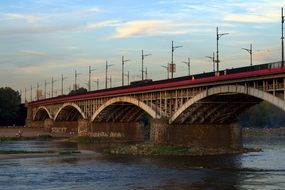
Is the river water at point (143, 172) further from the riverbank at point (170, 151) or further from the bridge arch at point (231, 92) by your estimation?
the bridge arch at point (231, 92)

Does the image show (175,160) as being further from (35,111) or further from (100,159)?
(35,111)

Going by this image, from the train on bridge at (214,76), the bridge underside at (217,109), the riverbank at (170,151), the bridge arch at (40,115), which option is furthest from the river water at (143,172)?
the bridge arch at (40,115)

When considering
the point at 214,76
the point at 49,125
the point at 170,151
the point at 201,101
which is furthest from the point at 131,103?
the point at 49,125

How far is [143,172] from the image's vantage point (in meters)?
54.7

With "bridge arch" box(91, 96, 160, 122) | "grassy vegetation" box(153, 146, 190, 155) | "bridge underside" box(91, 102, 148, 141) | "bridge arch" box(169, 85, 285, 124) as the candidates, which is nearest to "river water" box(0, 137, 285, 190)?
"grassy vegetation" box(153, 146, 190, 155)

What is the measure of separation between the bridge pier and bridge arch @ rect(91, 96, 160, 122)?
366 cm

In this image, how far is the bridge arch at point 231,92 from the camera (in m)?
54.8

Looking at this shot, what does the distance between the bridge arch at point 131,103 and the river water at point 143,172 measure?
45.4ft

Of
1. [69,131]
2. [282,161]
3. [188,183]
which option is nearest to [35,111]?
[69,131]

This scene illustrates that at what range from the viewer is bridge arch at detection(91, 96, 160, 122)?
86.2 m

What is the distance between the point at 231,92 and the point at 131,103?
3587 cm

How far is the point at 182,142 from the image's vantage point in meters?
81.4

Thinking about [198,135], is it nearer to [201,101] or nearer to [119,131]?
[201,101]

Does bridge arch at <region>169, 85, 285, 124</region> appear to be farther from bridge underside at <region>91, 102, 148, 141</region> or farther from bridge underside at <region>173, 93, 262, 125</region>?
bridge underside at <region>91, 102, 148, 141</region>
